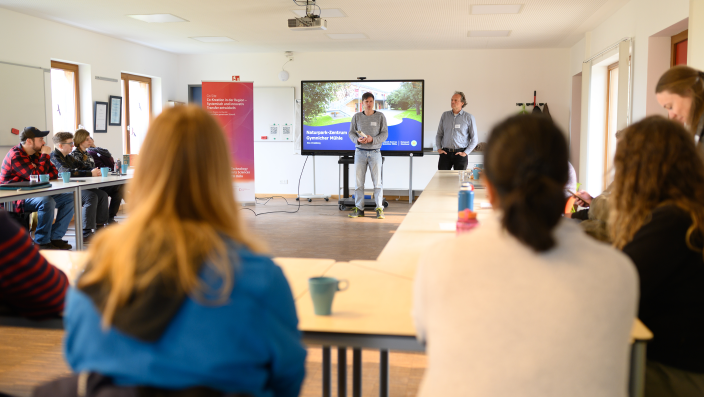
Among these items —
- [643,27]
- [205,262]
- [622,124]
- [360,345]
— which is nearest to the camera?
[205,262]

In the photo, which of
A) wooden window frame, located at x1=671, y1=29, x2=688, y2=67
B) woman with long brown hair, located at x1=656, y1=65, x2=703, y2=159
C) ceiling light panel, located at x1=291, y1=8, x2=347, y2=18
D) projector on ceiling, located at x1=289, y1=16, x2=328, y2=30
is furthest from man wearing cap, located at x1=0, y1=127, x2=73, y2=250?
wooden window frame, located at x1=671, y1=29, x2=688, y2=67

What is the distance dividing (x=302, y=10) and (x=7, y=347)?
199 inches

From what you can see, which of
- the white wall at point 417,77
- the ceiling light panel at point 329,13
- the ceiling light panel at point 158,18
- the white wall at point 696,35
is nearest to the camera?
the white wall at point 696,35

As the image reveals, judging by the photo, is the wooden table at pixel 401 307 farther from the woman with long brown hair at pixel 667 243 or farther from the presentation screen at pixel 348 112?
the presentation screen at pixel 348 112

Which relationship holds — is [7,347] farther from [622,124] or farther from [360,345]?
[622,124]

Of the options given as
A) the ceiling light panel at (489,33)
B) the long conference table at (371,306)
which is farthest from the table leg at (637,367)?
the ceiling light panel at (489,33)

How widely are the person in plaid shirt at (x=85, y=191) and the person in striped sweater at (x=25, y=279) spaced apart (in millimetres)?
4663

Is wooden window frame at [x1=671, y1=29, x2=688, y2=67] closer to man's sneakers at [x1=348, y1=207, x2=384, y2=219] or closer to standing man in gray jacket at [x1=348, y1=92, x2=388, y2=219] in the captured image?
standing man in gray jacket at [x1=348, y1=92, x2=388, y2=219]

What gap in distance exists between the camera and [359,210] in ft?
25.4

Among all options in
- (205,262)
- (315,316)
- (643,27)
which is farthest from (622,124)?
(205,262)

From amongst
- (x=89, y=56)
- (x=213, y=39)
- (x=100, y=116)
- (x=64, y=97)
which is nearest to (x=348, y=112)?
(x=213, y=39)

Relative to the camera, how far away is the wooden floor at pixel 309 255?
2.59 meters

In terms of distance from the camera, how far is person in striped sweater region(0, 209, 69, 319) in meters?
1.41

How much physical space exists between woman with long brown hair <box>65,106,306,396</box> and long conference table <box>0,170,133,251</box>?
387 centimetres
